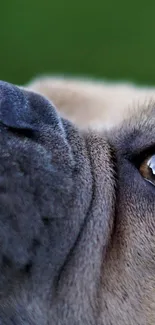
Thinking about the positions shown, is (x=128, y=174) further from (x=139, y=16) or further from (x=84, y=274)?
(x=139, y=16)

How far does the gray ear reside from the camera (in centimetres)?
132

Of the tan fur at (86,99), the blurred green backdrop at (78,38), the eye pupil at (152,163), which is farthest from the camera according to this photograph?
the blurred green backdrop at (78,38)

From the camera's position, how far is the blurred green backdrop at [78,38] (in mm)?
4062

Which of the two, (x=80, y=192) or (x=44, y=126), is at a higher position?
(x=44, y=126)

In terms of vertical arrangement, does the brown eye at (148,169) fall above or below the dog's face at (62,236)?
above

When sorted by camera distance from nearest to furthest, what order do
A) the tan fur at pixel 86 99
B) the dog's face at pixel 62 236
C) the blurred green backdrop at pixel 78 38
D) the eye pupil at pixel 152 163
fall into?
1. the dog's face at pixel 62 236
2. the eye pupil at pixel 152 163
3. the tan fur at pixel 86 99
4. the blurred green backdrop at pixel 78 38

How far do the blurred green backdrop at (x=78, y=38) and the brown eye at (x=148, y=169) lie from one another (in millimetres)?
2557

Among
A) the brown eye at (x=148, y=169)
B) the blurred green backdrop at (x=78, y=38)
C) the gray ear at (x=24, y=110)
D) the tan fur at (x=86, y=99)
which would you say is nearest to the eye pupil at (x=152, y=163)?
the brown eye at (x=148, y=169)

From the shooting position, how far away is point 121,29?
4266mm

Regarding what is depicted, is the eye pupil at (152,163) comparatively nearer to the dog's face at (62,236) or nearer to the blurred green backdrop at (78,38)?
the dog's face at (62,236)

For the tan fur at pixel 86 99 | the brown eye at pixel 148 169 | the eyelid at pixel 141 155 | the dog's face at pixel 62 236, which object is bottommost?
the dog's face at pixel 62 236

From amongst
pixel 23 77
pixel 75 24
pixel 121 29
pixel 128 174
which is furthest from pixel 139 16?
pixel 128 174

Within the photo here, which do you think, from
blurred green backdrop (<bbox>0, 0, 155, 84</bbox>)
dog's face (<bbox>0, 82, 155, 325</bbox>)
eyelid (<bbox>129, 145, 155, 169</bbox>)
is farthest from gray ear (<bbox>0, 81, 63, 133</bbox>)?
blurred green backdrop (<bbox>0, 0, 155, 84</bbox>)

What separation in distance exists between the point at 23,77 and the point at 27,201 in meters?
2.80
